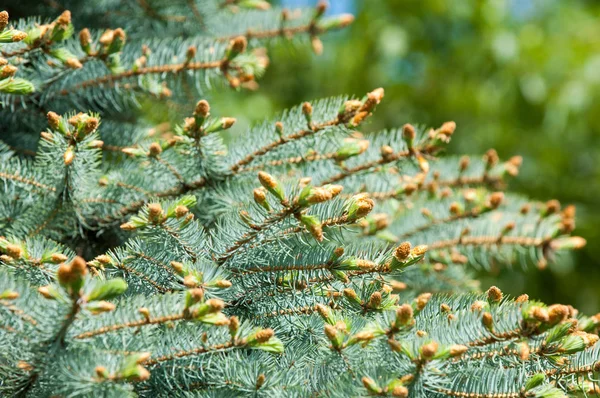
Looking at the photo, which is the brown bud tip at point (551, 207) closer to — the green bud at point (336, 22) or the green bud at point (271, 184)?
the green bud at point (336, 22)

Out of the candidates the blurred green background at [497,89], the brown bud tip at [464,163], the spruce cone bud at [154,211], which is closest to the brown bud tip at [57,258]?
the spruce cone bud at [154,211]

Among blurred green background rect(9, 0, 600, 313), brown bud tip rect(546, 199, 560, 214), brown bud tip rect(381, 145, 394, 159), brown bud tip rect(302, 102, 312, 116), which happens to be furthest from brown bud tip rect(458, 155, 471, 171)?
blurred green background rect(9, 0, 600, 313)

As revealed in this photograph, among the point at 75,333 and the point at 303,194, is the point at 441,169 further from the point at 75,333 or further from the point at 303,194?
the point at 75,333

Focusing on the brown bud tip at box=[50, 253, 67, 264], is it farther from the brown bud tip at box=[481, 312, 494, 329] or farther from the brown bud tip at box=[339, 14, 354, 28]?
the brown bud tip at box=[339, 14, 354, 28]

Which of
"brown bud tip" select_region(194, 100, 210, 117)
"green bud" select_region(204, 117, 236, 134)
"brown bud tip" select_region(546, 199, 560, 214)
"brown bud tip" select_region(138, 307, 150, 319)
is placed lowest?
"brown bud tip" select_region(546, 199, 560, 214)

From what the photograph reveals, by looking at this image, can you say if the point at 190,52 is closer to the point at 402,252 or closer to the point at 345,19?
the point at 345,19

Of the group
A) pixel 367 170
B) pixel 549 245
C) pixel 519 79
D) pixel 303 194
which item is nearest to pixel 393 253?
pixel 303 194

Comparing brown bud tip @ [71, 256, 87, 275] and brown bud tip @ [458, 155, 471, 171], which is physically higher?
brown bud tip @ [71, 256, 87, 275]
